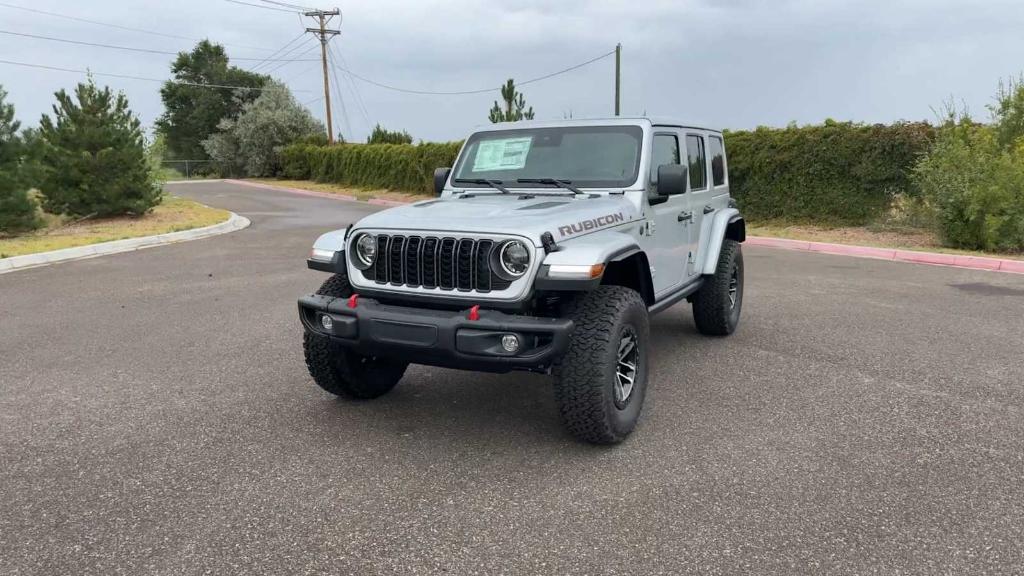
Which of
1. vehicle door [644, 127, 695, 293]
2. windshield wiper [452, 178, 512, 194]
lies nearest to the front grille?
windshield wiper [452, 178, 512, 194]

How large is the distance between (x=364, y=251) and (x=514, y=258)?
36.8 inches

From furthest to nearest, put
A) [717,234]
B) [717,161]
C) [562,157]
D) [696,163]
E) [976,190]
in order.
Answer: [976,190]
[717,161]
[717,234]
[696,163]
[562,157]

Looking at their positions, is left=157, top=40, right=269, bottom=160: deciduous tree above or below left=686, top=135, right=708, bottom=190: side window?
above

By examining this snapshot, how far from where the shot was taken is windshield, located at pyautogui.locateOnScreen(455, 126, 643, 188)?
186 inches

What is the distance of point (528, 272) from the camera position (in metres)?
3.59

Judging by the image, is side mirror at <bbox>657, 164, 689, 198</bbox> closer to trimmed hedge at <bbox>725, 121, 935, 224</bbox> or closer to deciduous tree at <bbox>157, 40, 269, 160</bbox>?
trimmed hedge at <bbox>725, 121, 935, 224</bbox>

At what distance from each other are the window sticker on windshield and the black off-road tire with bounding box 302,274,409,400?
1443 mm

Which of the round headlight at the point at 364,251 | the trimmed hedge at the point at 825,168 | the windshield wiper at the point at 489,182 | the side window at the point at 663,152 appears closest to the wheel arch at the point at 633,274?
the side window at the point at 663,152

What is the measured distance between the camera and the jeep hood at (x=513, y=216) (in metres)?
3.71

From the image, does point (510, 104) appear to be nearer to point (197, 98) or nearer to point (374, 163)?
point (374, 163)

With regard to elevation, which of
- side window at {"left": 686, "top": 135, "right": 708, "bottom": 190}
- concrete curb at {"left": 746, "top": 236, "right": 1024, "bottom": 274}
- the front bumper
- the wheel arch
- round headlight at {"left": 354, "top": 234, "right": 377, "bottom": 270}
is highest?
side window at {"left": 686, "top": 135, "right": 708, "bottom": 190}

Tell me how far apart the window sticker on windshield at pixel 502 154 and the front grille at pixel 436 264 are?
4.54 feet

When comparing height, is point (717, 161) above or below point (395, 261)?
above

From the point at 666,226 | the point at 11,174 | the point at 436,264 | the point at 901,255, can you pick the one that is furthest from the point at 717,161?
the point at 11,174
